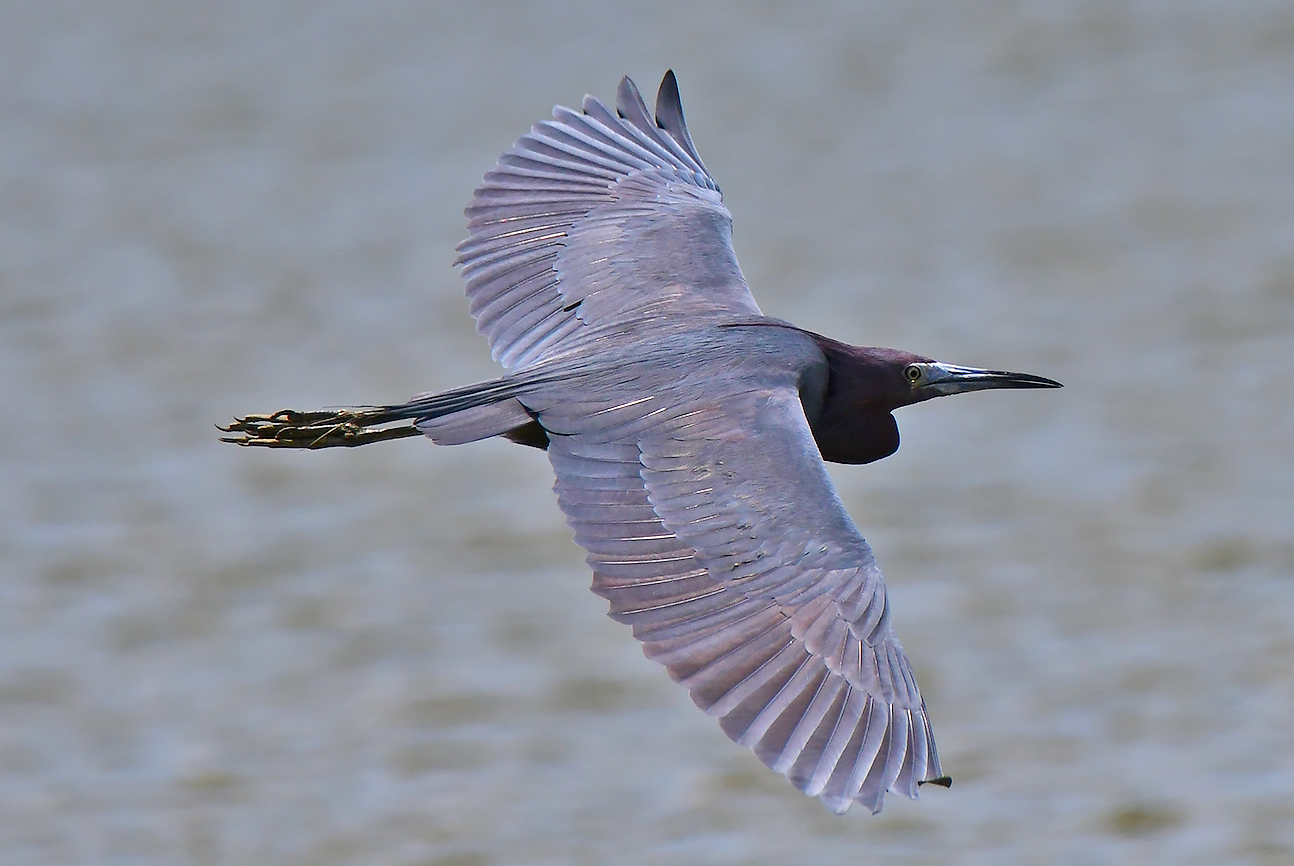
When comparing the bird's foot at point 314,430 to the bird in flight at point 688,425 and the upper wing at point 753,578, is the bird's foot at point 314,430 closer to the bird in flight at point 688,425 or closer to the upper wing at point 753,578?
the bird in flight at point 688,425

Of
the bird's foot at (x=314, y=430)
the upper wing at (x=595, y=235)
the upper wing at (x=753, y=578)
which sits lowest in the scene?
the upper wing at (x=753, y=578)

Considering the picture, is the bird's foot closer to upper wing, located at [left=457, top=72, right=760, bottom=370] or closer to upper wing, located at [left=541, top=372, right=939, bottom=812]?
upper wing, located at [left=457, top=72, right=760, bottom=370]

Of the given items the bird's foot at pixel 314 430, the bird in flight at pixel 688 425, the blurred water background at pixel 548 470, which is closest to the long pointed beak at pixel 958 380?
the bird in flight at pixel 688 425

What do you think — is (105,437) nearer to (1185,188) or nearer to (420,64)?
(420,64)

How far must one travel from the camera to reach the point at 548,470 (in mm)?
16969

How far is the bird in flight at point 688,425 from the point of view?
570 cm

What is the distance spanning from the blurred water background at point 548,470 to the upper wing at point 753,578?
19.0 feet

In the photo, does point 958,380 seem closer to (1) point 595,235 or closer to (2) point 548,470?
(1) point 595,235

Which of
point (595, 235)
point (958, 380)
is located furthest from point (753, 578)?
point (595, 235)

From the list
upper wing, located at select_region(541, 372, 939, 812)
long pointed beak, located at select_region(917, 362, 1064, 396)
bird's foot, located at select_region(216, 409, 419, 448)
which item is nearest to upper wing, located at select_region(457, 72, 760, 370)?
bird's foot, located at select_region(216, 409, 419, 448)

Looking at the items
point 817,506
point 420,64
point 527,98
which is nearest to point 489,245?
point 817,506

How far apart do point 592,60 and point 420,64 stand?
7.30 feet

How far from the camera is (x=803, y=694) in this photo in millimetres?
5680

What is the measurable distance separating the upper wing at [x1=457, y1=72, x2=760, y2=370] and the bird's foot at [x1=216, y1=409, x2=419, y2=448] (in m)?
0.57
